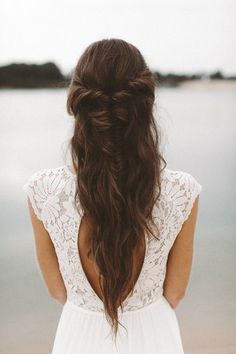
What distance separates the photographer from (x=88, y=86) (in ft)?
3.48

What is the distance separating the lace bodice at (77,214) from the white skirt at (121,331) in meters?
0.06

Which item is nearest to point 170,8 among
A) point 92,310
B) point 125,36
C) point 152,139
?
point 125,36

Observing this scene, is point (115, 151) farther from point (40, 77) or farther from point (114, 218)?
point (40, 77)

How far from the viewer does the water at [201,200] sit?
6.46 ft

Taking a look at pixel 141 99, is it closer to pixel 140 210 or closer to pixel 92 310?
pixel 140 210

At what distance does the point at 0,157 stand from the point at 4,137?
Result: 7cm

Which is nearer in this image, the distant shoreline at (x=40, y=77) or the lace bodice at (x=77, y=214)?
the lace bodice at (x=77, y=214)

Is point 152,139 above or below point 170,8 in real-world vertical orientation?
below

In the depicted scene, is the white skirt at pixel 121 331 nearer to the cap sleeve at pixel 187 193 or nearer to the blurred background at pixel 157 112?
the cap sleeve at pixel 187 193

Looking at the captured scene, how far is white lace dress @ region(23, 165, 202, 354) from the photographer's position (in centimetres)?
116

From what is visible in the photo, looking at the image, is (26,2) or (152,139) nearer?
(152,139)

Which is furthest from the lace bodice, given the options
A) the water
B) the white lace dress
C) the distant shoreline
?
the distant shoreline

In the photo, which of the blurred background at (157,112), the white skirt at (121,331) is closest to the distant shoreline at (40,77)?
the blurred background at (157,112)

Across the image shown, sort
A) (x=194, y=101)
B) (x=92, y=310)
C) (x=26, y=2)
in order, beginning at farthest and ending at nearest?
(x=194, y=101), (x=26, y=2), (x=92, y=310)
